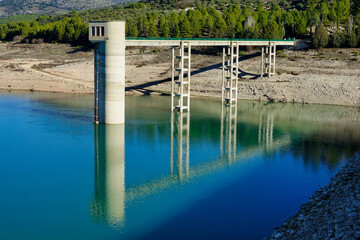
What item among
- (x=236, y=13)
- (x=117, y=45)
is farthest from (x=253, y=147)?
(x=236, y=13)

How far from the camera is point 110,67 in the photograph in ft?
158

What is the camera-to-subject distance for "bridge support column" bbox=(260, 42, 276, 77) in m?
72.1

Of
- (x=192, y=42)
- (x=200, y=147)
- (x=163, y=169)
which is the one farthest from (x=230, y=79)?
(x=163, y=169)

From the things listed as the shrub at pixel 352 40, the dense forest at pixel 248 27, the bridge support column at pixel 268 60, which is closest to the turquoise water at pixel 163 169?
the bridge support column at pixel 268 60

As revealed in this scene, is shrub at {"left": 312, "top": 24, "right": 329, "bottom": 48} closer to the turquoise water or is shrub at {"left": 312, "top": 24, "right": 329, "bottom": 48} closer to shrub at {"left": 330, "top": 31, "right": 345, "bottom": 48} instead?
shrub at {"left": 330, "top": 31, "right": 345, "bottom": 48}

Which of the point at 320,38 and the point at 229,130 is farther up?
the point at 320,38

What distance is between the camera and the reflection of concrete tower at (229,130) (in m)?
40.4

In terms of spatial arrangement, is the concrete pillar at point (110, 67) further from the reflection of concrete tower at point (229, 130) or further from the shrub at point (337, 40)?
the shrub at point (337, 40)

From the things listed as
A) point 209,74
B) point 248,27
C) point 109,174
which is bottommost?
point 109,174

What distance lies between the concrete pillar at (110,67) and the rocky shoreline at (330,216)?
23.9 meters

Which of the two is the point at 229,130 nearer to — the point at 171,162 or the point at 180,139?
the point at 180,139

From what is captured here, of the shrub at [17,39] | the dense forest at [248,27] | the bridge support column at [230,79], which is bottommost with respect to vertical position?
the bridge support column at [230,79]

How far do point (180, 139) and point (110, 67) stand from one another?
10.00 m

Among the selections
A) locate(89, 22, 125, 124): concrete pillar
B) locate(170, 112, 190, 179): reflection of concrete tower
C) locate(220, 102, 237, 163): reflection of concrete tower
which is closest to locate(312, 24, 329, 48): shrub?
locate(220, 102, 237, 163): reflection of concrete tower
